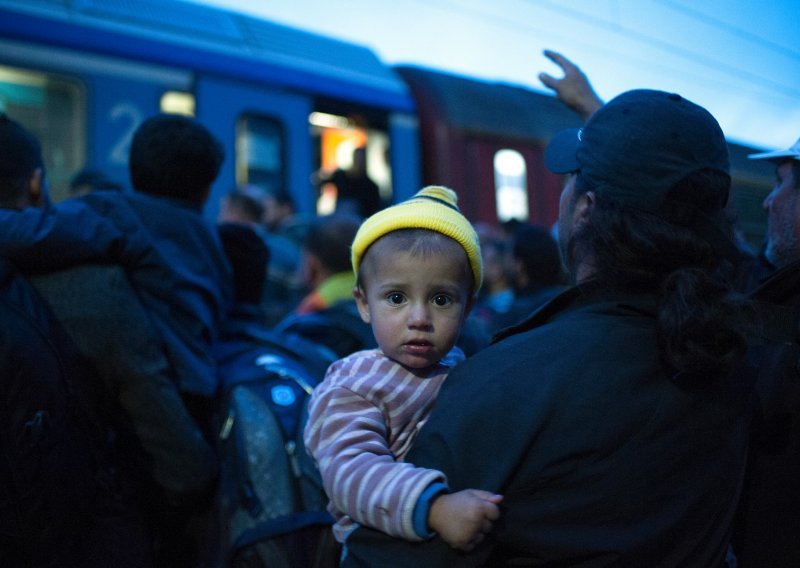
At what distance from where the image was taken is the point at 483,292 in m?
6.74

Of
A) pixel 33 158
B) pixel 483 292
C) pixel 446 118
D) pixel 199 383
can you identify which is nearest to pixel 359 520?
pixel 199 383

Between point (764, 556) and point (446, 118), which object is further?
point (446, 118)

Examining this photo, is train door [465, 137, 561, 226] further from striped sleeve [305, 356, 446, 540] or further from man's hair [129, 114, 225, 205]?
striped sleeve [305, 356, 446, 540]

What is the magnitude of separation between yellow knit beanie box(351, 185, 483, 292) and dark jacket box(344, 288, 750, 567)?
1.17 ft

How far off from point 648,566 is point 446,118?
7205 millimetres

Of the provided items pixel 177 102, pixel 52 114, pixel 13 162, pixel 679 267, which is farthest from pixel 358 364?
pixel 177 102

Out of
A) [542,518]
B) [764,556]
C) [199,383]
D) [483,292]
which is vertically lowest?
[483,292]

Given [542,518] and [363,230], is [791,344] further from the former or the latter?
[363,230]

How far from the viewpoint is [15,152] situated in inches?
88.4

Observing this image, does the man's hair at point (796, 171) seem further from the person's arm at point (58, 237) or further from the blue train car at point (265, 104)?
the blue train car at point (265, 104)

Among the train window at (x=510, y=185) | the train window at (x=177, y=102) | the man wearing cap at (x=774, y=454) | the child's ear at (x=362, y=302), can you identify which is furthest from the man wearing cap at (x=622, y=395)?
the train window at (x=510, y=185)

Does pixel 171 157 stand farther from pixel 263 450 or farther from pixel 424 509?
pixel 424 509

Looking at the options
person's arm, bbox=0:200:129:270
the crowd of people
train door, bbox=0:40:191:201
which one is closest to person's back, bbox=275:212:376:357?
the crowd of people

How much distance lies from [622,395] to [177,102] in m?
5.38
